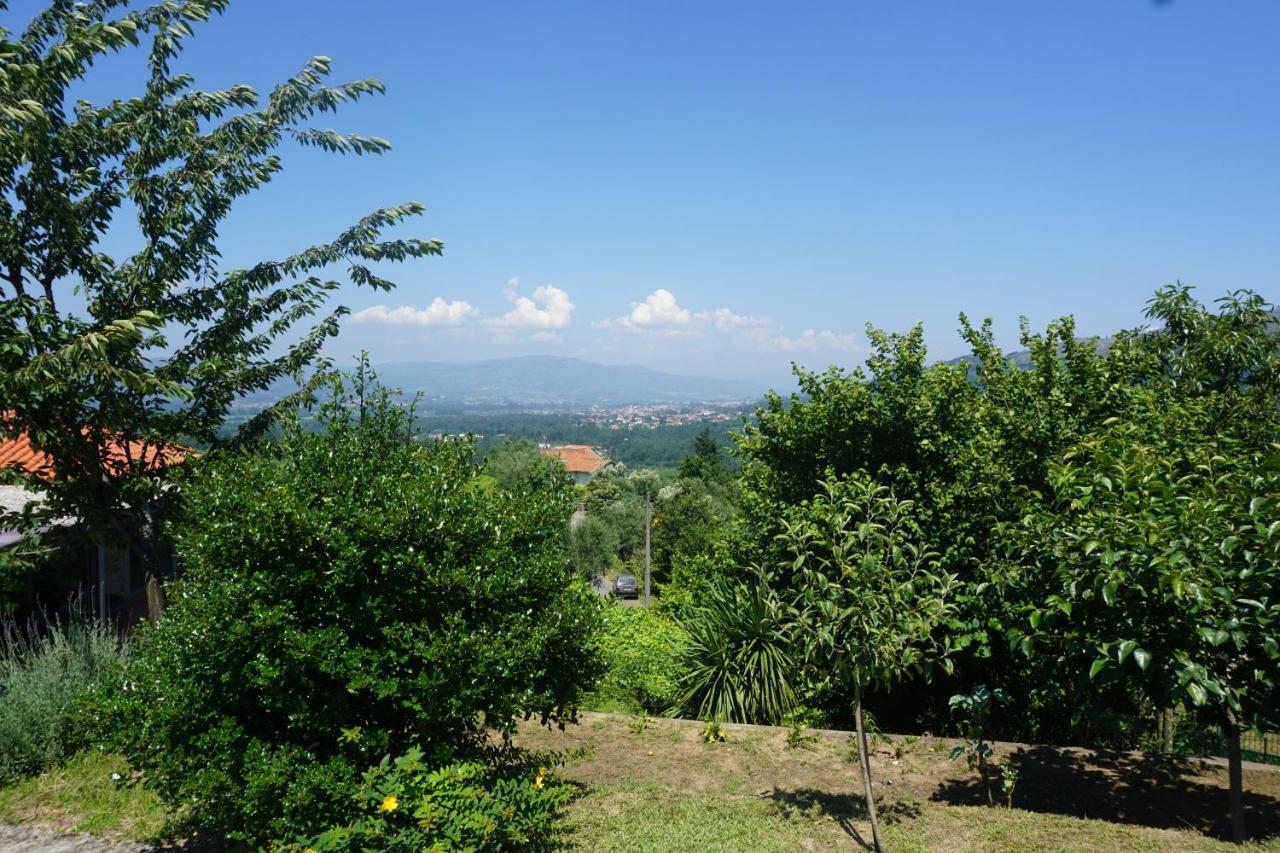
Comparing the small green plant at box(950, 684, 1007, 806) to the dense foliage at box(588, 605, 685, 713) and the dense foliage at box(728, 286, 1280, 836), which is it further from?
the dense foliage at box(588, 605, 685, 713)

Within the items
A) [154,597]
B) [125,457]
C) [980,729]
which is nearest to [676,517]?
[154,597]

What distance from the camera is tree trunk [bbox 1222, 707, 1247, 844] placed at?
16.4 ft

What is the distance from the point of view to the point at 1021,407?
9.18 m

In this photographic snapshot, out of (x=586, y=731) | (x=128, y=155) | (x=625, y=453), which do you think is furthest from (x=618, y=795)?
(x=625, y=453)

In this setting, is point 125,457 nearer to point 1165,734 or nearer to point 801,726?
point 801,726

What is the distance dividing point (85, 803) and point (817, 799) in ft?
19.2

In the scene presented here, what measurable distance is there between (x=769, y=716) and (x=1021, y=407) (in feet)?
15.6

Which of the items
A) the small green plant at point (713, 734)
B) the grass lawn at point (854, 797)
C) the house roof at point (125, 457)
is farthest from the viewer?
the small green plant at point (713, 734)

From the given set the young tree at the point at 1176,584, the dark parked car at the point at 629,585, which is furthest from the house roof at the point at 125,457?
the dark parked car at the point at 629,585

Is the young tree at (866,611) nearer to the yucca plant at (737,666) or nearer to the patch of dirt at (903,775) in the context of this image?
the patch of dirt at (903,775)

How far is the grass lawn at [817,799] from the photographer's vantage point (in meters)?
5.34

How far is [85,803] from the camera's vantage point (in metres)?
6.19

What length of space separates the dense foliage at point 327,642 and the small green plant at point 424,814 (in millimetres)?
193

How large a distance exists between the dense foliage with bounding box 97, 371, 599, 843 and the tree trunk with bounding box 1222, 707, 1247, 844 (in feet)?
13.7
